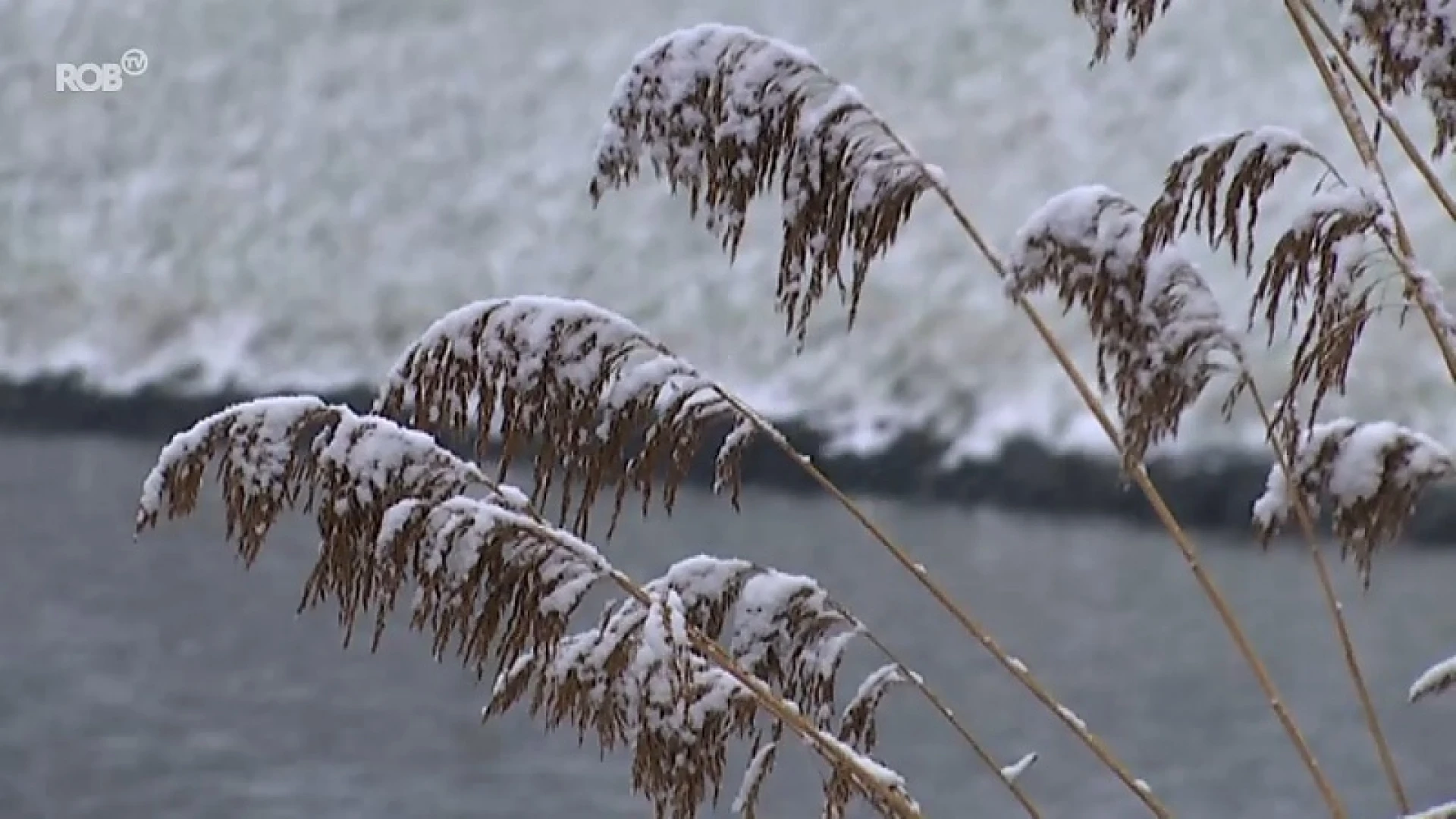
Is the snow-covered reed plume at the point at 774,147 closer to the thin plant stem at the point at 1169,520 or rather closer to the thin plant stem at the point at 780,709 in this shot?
the thin plant stem at the point at 1169,520

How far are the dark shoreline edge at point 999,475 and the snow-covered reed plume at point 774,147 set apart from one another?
808 centimetres

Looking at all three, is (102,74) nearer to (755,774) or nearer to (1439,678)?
(755,774)

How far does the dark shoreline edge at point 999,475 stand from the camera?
33.3 ft

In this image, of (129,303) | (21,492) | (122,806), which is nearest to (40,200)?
(129,303)

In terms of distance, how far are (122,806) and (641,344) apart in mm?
4487

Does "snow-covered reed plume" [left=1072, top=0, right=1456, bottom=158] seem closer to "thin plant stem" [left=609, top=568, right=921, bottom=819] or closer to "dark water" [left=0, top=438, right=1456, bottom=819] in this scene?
"thin plant stem" [left=609, top=568, right=921, bottom=819]

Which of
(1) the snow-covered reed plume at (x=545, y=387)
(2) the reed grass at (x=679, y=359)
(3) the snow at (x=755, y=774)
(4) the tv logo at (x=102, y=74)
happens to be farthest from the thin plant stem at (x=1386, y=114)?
(4) the tv logo at (x=102, y=74)

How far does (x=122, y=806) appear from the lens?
5.85m

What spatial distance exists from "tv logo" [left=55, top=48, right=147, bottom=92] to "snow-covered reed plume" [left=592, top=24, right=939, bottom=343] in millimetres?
18666

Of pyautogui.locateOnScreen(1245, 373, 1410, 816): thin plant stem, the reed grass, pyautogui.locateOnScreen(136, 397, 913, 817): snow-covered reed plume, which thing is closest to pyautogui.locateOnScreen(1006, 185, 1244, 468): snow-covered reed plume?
the reed grass

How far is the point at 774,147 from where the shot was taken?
5.83ft

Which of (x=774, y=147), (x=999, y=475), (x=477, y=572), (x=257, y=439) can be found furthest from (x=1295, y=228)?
(x=999, y=475)

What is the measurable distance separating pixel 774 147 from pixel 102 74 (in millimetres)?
19371

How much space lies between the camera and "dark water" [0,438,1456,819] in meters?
6.03
